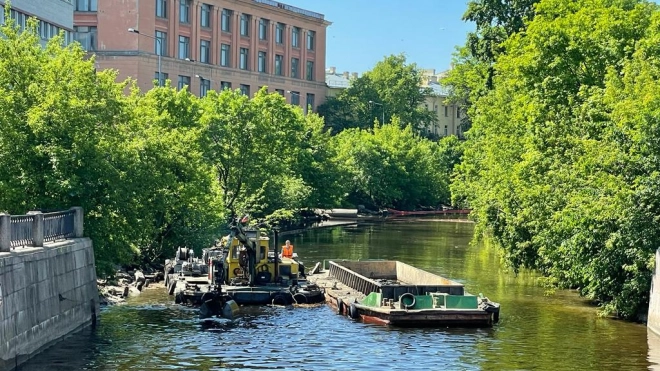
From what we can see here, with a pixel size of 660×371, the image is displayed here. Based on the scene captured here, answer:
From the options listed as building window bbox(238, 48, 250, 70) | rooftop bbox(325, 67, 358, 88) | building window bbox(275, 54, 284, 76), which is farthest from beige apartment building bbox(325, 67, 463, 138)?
building window bbox(238, 48, 250, 70)

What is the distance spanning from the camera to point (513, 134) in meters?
57.8

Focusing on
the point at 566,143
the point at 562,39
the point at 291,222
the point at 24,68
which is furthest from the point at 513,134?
the point at 291,222

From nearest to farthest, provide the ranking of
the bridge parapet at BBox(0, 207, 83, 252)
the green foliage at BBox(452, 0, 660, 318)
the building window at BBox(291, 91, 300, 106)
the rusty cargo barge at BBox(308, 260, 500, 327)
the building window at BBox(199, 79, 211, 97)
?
1. the bridge parapet at BBox(0, 207, 83, 252)
2. the green foliage at BBox(452, 0, 660, 318)
3. the rusty cargo barge at BBox(308, 260, 500, 327)
4. the building window at BBox(199, 79, 211, 97)
5. the building window at BBox(291, 91, 300, 106)

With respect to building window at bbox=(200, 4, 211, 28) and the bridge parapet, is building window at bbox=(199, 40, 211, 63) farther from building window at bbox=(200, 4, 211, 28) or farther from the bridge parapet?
the bridge parapet

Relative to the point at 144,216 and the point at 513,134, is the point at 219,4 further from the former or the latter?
the point at 144,216

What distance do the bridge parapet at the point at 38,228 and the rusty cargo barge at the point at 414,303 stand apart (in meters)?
10.5

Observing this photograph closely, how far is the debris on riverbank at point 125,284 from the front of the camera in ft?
142

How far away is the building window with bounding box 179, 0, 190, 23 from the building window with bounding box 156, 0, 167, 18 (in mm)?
2840

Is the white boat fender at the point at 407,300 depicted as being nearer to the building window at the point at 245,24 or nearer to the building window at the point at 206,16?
the building window at the point at 206,16

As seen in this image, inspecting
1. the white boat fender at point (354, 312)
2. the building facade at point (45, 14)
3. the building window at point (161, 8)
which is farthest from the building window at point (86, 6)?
the white boat fender at point (354, 312)

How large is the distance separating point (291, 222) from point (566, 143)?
46709mm

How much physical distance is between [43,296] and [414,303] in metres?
13.8

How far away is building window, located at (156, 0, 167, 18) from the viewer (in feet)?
356

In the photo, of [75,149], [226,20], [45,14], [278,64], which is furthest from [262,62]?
[75,149]
